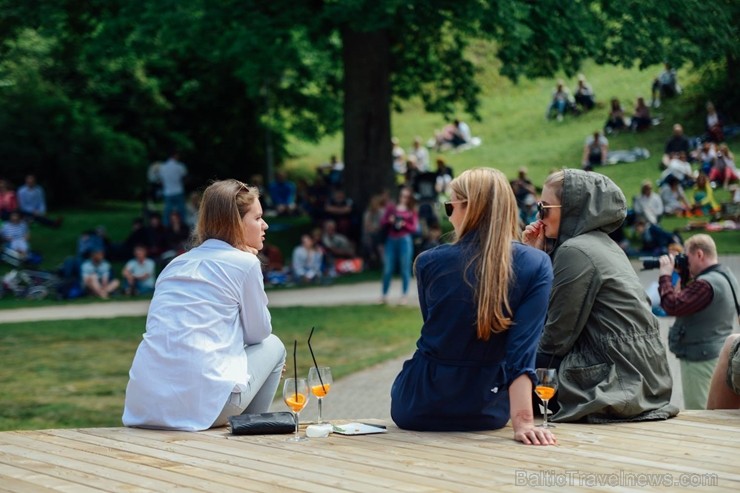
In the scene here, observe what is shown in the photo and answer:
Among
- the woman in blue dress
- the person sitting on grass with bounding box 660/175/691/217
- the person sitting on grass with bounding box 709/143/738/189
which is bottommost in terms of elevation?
the woman in blue dress

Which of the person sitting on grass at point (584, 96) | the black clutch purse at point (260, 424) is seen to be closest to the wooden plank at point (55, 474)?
the black clutch purse at point (260, 424)

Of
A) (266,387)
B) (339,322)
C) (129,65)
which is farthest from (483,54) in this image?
(266,387)

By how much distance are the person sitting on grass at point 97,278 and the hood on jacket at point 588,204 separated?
17.1 metres

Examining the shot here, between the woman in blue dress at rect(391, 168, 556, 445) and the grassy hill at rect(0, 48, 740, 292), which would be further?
the grassy hill at rect(0, 48, 740, 292)

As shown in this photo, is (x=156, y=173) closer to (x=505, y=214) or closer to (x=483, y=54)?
(x=483, y=54)

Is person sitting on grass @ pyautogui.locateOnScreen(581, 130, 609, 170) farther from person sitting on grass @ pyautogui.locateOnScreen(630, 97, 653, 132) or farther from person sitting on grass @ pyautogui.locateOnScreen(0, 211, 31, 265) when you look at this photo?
person sitting on grass @ pyautogui.locateOnScreen(0, 211, 31, 265)

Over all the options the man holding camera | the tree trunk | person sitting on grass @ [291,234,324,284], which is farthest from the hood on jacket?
the tree trunk

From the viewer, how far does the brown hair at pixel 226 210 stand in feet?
23.6

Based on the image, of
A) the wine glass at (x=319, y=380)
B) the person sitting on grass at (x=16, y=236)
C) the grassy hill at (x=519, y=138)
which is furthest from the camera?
the grassy hill at (x=519, y=138)

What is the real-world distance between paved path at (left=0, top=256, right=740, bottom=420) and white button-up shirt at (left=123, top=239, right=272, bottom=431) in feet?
16.7

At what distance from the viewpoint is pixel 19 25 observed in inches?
1051

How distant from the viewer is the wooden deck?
5805 mm

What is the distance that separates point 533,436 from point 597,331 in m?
0.88

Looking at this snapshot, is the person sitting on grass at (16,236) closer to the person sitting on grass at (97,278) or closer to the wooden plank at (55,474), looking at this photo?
the person sitting on grass at (97,278)
